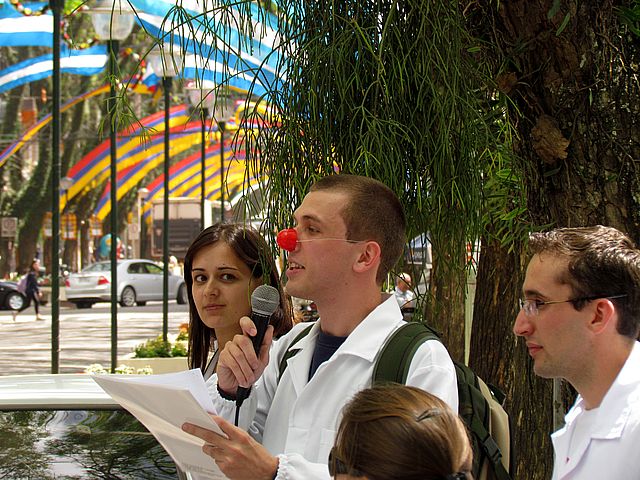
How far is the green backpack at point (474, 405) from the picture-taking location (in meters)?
2.63

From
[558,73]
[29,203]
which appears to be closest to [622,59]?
[558,73]

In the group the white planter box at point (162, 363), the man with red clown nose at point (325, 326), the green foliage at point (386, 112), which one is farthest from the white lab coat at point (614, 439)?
the white planter box at point (162, 363)

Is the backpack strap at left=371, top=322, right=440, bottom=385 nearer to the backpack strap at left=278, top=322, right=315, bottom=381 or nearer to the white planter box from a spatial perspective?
the backpack strap at left=278, top=322, right=315, bottom=381

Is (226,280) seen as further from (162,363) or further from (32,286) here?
(32,286)

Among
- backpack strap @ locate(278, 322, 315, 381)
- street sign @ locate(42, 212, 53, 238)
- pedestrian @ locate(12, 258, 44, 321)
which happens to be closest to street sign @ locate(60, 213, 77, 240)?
Result: street sign @ locate(42, 212, 53, 238)

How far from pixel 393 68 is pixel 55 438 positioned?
153 centimetres

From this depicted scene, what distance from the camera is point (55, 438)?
347 centimetres

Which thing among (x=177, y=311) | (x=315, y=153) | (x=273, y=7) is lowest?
(x=177, y=311)

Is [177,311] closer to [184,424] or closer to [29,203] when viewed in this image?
[29,203]

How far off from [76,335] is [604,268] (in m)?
24.6

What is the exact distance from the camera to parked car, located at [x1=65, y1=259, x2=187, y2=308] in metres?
37.4

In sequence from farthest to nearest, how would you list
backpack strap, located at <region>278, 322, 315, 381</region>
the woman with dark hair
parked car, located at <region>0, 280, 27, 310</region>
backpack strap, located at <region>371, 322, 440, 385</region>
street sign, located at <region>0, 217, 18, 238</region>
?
street sign, located at <region>0, 217, 18, 238</region> → parked car, located at <region>0, 280, 27, 310</region> → the woman with dark hair → backpack strap, located at <region>278, 322, 315, 381</region> → backpack strap, located at <region>371, 322, 440, 385</region>

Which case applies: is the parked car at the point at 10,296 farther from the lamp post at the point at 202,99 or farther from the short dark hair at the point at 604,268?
the short dark hair at the point at 604,268

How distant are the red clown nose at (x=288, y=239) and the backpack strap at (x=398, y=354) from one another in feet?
1.20
